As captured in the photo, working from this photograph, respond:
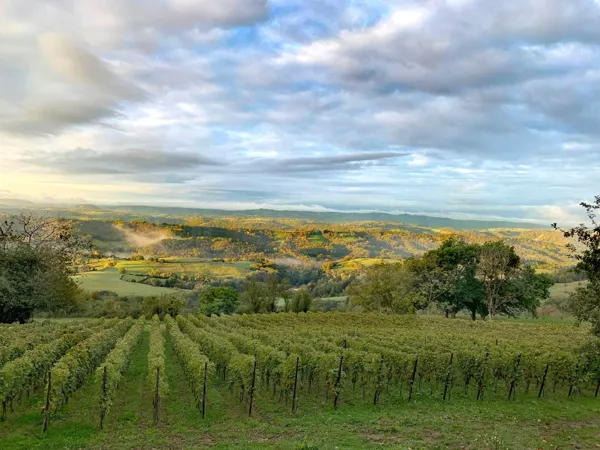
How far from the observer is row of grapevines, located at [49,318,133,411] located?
15.5 metres

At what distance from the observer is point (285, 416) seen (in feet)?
54.1

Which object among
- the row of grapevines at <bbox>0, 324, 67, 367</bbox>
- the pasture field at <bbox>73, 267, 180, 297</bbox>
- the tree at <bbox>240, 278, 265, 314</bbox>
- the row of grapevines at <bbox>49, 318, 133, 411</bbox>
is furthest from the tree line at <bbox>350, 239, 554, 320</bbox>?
the pasture field at <bbox>73, 267, 180, 297</bbox>

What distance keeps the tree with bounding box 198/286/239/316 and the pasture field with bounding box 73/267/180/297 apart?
651 inches

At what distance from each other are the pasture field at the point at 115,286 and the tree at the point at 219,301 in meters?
16.5

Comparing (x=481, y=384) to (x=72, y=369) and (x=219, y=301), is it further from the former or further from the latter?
(x=219, y=301)

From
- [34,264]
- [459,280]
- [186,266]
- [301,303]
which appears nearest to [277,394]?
[34,264]

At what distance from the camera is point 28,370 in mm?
17172

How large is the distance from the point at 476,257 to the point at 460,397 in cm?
4853

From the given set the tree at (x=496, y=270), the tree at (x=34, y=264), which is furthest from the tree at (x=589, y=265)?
the tree at (x=34, y=264)

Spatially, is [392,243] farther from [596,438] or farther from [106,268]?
[596,438]

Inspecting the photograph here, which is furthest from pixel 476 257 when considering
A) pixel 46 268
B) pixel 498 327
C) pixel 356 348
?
pixel 46 268

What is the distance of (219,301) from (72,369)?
2460 inches

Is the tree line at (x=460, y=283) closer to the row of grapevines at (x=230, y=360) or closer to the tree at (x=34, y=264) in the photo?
the row of grapevines at (x=230, y=360)

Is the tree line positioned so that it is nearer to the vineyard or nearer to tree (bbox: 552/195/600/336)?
the vineyard
